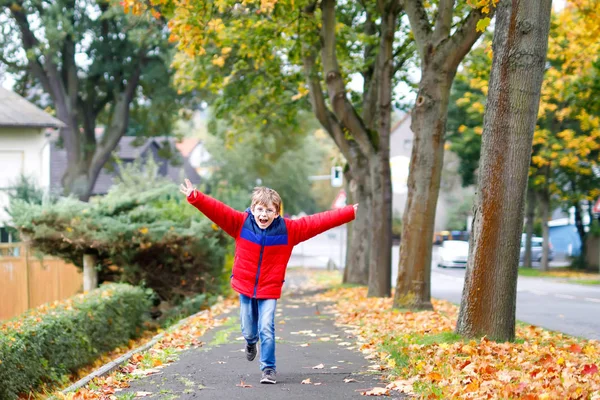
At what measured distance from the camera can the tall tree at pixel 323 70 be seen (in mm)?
17172

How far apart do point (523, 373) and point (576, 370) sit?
0.40 m

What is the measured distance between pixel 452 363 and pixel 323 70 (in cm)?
1210

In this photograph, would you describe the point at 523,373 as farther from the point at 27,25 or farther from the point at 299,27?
the point at 27,25

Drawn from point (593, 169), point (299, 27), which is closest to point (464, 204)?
point (593, 169)

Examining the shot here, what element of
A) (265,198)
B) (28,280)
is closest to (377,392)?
(265,198)

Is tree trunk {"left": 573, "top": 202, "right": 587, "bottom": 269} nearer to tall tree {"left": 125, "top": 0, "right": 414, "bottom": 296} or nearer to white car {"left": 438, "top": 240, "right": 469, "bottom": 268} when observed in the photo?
white car {"left": 438, "top": 240, "right": 469, "bottom": 268}

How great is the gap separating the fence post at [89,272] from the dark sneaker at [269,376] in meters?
11.3

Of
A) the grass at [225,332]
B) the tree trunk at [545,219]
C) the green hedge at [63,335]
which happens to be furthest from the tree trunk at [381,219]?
the tree trunk at [545,219]

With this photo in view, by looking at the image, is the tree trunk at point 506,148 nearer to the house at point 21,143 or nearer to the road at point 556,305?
the road at point 556,305

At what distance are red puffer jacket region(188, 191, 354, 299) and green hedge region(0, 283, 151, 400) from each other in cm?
263

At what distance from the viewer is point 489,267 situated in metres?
8.99

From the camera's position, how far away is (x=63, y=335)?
11305mm

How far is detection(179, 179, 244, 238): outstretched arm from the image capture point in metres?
7.77

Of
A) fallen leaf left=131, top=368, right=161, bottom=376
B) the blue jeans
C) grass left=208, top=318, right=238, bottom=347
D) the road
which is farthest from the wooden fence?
the blue jeans
